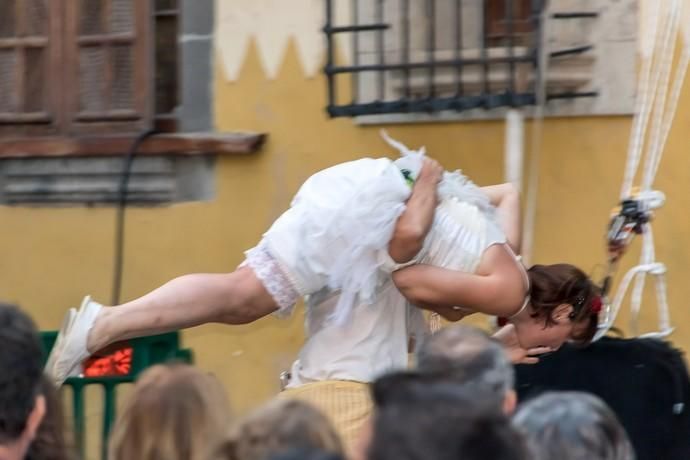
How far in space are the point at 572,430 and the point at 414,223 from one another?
143cm

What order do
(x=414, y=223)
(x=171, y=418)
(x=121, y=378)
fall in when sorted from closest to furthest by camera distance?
(x=171, y=418)
(x=414, y=223)
(x=121, y=378)

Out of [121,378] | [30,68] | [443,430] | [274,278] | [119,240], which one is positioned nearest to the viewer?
[443,430]

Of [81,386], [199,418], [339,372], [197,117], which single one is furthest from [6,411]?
[197,117]

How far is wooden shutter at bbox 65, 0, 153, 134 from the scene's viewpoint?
681 centimetres

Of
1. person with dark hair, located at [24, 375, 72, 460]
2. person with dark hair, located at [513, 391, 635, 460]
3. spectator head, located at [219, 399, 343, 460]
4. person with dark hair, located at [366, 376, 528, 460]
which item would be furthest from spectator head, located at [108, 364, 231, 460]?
person with dark hair, located at [366, 376, 528, 460]

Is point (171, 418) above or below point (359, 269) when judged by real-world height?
below

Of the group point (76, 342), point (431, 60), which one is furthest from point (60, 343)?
point (431, 60)

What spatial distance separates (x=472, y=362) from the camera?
10.5 ft

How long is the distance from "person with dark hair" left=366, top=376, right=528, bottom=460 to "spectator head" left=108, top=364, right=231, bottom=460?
27.3 inches

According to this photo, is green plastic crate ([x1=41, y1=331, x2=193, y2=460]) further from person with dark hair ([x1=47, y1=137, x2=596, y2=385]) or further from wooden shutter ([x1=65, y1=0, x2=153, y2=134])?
wooden shutter ([x1=65, y1=0, x2=153, y2=134])

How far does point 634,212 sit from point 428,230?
3.39 feet

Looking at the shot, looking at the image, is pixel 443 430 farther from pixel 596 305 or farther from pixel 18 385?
pixel 596 305

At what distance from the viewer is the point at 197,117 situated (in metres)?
6.58

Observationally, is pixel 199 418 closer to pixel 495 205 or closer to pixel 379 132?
pixel 495 205
